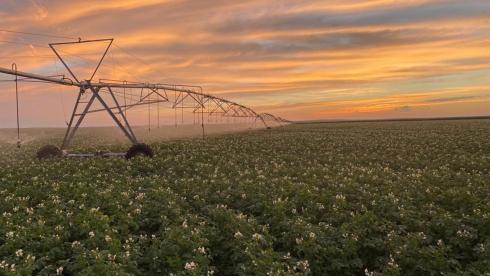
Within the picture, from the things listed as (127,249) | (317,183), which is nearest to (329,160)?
(317,183)

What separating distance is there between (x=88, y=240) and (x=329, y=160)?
23.4 metres

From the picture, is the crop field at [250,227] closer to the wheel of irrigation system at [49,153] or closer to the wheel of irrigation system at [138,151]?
the wheel of irrigation system at [138,151]

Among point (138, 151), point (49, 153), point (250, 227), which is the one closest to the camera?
point (250, 227)

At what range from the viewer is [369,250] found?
40.2ft

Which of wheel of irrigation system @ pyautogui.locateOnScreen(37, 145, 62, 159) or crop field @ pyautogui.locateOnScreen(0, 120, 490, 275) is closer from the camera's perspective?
crop field @ pyautogui.locateOnScreen(0, 120, 490, 275)

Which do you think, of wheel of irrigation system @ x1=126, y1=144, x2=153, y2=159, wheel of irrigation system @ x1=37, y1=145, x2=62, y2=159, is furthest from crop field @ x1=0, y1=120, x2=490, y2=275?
wheel of irrigation system @ x1=37, y1=145, x2=62, y2=159

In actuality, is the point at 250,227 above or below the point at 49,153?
below

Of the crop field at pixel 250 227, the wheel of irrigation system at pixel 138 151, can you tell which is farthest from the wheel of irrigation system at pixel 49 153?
the crop field at pixel 250 227

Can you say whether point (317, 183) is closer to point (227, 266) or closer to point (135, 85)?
point (227, 266)

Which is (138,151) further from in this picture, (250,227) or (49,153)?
(250,227)

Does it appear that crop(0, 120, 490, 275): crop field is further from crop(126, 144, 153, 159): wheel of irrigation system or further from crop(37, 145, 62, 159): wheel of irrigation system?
crop(37, 145, 62, 159): wheel of irrigation system

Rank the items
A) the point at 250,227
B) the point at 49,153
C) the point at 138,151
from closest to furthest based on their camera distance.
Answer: the point at 250,227 < the point at 138,151 < the point at 49,153

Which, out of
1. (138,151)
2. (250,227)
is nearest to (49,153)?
(138,151)

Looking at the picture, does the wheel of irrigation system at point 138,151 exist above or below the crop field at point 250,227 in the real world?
above
